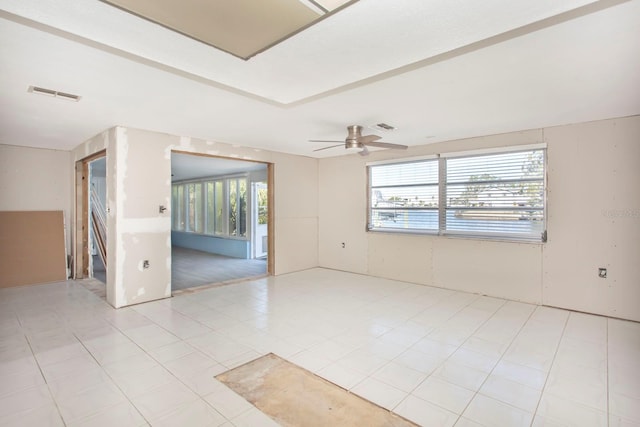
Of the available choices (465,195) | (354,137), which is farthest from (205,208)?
(465,195)

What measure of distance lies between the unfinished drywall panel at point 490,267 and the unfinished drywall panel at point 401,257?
154mm

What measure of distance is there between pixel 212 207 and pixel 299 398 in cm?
799

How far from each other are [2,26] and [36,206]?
5157mm

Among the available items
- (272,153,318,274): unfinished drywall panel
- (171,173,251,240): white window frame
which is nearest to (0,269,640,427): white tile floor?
(272,153,318,274): unfinished drywall panel

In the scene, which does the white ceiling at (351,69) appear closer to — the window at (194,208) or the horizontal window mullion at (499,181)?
the horizontal window mullion at (499,181)

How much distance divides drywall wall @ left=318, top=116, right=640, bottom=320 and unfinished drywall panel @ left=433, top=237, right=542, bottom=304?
0.04ft

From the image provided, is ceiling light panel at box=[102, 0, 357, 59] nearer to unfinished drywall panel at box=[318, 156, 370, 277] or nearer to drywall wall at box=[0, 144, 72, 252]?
unfinished drywall panel at box=[318, 156, 370, 277]

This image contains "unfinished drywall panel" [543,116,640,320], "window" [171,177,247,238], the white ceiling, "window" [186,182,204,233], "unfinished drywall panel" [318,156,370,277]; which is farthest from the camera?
"window" [186,182,204,233]

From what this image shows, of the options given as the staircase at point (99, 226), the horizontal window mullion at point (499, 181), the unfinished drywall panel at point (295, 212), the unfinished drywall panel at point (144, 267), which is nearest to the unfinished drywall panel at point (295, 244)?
the unfinished drywall panel at point (295, 212)

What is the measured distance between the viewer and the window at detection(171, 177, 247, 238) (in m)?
8.62

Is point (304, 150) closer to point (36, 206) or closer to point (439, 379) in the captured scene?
point (439, 379)

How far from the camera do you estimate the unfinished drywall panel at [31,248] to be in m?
5.20

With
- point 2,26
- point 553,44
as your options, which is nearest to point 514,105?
point 553,44

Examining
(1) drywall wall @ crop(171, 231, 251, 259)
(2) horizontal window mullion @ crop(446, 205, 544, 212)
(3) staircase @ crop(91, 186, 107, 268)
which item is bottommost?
(1) drywall wall @ crop(171, 231, 251, 259)
